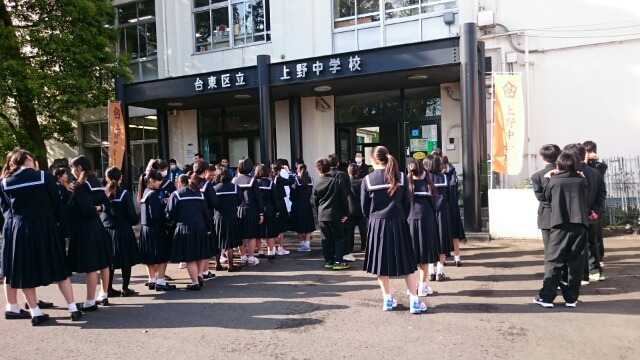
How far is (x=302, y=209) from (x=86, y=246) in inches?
179

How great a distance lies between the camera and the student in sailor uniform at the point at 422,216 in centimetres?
606

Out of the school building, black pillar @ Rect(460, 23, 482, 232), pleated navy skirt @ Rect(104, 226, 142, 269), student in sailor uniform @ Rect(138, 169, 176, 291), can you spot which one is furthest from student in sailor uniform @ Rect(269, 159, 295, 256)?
black pillar @ Rect(460, 23, 482, 232)

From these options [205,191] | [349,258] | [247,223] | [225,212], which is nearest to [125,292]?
[205,191]

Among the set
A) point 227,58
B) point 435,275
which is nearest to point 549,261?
point 435,275

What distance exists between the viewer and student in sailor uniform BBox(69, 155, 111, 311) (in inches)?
231

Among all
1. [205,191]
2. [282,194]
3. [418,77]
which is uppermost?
[418,77]

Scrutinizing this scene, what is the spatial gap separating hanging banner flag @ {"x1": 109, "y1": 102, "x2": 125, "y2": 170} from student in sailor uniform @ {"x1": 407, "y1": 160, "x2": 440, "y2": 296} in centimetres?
997

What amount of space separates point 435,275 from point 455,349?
8.60ft

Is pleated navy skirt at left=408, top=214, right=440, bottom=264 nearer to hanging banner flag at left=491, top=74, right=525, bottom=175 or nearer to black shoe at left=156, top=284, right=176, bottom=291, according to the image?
black shoe at left=156, top=284, right=176, bottom=291

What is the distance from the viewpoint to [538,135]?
40.0ft

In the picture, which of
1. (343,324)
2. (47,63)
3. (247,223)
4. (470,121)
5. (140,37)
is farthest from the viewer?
(140,37)

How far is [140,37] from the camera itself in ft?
57.8

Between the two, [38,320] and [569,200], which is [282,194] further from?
[569,200]

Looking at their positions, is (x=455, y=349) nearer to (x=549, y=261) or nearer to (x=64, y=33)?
(x=549, y=261)
